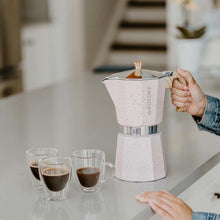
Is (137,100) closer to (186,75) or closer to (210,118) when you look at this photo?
(186,75)

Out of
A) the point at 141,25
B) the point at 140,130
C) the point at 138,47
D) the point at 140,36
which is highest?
the point at 140,130

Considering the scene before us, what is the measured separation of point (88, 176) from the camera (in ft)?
3.70

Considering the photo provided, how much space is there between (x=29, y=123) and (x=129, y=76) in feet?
2.25

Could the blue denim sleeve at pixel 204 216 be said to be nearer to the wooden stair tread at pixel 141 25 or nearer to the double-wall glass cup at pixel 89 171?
the double-wall glass cup at pixel 89 171

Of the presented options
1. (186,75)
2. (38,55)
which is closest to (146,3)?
(38,55)

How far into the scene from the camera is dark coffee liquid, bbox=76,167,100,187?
113 cm

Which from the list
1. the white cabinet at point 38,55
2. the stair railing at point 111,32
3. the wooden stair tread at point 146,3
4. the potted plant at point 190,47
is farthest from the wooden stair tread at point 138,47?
the potted plant at point 190,47

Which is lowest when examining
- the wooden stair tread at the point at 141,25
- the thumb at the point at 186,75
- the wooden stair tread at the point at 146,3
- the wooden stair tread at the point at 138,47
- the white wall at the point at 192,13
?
the wooden stair tread at the point at 138,47

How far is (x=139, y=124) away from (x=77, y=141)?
15.8 inches

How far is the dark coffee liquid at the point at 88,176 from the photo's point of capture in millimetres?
1130

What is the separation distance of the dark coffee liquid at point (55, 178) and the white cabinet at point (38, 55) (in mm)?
3629

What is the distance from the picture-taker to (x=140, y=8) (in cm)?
660

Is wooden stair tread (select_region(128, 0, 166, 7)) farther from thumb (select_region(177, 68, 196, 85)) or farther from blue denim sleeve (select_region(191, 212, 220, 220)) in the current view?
blue denim sleeve (select_region(191, 212, 220, 220))

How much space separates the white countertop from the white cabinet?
7.36 feet
